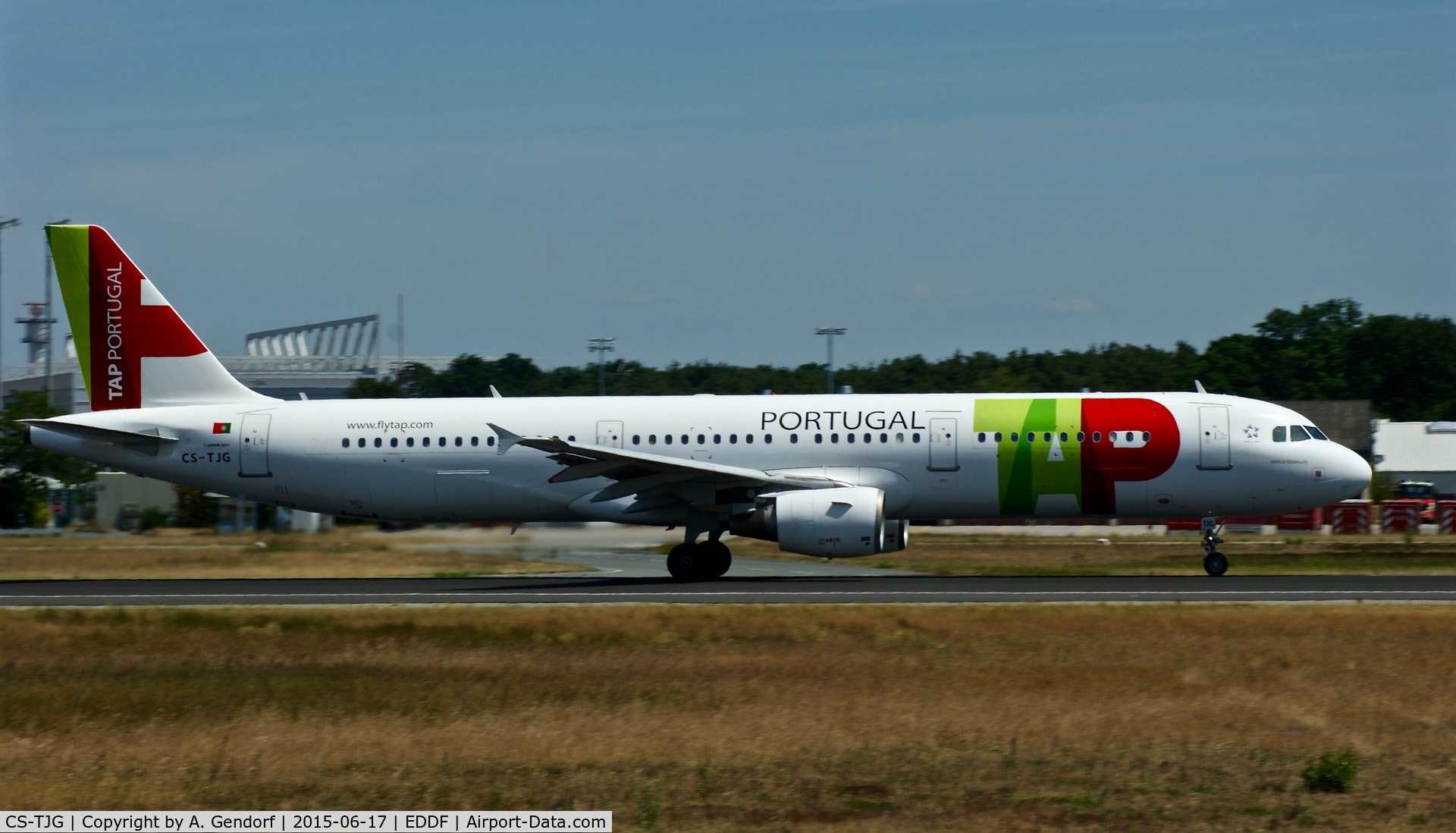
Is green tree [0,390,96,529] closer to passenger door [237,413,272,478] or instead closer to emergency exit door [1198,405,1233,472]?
passenger door [237,413,272,478]

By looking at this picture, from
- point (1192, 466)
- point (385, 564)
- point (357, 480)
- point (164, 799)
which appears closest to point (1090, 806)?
point (164, 799)

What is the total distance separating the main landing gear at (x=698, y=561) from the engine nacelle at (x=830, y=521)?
1.97m

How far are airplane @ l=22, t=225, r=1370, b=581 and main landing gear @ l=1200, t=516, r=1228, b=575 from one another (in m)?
0.04

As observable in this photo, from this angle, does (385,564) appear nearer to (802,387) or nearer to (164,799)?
(164,799)

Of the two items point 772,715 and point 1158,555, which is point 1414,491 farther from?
point 772,715

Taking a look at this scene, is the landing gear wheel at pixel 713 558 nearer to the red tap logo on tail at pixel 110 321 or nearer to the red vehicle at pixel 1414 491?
the red tap logo on tail at pixel 110 321

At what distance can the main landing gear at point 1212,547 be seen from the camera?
88.3 feet

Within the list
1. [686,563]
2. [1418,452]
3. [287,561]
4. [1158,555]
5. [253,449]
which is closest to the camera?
[686,563]

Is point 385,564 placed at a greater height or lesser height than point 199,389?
lesser

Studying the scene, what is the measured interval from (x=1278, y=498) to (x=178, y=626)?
18.9 m

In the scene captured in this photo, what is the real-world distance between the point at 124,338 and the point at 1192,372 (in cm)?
9119

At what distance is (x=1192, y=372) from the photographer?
357 ft

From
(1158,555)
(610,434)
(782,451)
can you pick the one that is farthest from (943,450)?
(1158,555)

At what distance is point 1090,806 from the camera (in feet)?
32.3
